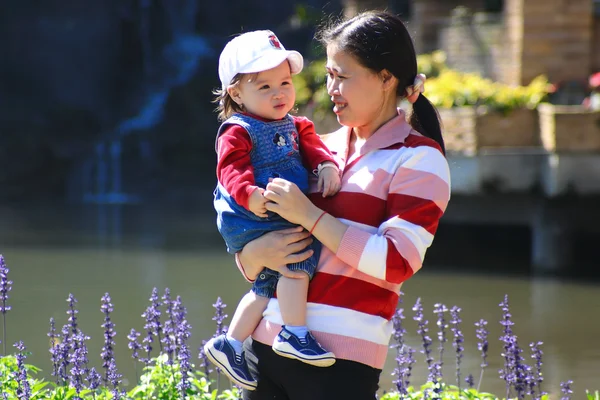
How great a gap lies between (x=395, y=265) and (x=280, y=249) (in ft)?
1.07

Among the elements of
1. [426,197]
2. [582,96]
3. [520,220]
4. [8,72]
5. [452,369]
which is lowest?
[452,369]

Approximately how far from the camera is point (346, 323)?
8.87ft

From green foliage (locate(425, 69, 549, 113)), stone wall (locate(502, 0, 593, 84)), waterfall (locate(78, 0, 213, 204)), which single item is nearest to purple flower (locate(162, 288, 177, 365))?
green foliage (locate(425, 69, 549, 113))

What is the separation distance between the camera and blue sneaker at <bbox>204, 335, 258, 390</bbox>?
2.80 metres

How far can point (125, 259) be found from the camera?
39.2 feet

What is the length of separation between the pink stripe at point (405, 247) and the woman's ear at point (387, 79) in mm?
446

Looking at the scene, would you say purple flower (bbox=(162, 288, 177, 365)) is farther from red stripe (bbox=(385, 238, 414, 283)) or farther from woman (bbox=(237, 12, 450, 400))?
red stripe (bbox=(385, 238, 414, 283))

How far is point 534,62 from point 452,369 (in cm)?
647

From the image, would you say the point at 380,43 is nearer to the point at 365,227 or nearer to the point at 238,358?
→ the point at 365,227

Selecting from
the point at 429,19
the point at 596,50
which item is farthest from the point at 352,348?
the point at 429,19

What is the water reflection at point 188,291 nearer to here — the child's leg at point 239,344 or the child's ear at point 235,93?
the child's leg at point 239,344

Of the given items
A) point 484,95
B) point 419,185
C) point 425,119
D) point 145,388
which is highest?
point 484,95

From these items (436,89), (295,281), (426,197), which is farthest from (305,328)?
(436,89)

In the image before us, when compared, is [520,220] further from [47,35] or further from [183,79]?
[47,35]
